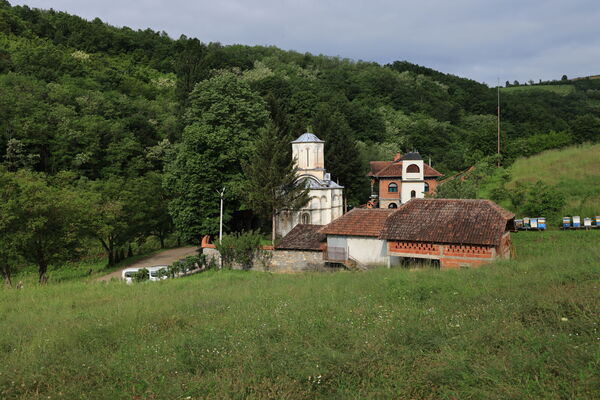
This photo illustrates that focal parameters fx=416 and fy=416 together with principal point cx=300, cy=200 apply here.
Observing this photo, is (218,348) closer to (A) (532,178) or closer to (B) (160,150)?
(A) (532,178)

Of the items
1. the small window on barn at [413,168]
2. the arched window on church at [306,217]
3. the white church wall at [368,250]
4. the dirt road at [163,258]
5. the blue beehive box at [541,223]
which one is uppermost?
the small window on barn at [413,168]

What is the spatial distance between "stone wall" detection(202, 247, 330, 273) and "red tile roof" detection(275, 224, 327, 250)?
29 centimetres

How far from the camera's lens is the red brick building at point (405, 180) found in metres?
37.2

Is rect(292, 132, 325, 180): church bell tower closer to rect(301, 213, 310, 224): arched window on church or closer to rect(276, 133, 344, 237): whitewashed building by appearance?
rect(276, 133, 344, 237): whitewashed building

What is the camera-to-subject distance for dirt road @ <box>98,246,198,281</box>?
2708 centimetres

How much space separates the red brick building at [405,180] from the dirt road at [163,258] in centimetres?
1878

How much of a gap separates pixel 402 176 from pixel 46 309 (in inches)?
1205

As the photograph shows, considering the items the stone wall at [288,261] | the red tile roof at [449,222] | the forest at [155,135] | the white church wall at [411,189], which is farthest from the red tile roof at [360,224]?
the white church wall at [411,189]

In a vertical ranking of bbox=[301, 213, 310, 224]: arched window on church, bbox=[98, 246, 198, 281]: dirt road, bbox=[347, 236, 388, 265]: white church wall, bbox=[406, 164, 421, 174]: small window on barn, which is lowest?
bbox=[98, 246, 198, 281]: dirt road

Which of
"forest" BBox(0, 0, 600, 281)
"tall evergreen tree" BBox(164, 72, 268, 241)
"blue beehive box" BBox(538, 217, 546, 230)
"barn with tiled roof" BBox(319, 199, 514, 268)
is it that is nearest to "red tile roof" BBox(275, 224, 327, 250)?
"barn with tiled roof" BBox(319, 199, 514, 268)

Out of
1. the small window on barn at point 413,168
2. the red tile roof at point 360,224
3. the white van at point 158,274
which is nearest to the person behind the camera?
the white van at point 158,274

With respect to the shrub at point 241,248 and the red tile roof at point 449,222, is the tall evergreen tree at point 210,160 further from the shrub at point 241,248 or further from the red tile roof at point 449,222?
the red tile roof at point 449,222

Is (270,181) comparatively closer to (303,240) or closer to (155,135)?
(303,240)

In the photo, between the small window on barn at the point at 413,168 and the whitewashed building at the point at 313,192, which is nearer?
the whitewashed building at the point at 313,192
